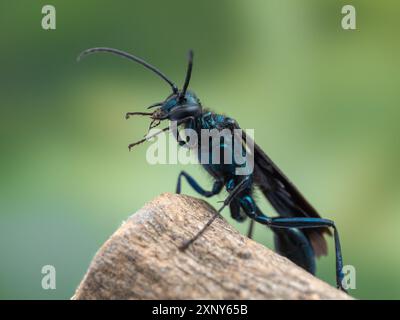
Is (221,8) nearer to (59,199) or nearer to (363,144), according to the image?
(363,144)

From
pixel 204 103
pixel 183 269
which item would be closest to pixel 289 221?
pixel 183 269

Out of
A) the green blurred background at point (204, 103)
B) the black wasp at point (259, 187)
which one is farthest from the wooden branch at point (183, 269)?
the green blurred background at point (204, 103)

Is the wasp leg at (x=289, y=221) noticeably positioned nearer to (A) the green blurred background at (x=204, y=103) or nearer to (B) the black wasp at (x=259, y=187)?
(B) the black wasp at (x=259, y=187)

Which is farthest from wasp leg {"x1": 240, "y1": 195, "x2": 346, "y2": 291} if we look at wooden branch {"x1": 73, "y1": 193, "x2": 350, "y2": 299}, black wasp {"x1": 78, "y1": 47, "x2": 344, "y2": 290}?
wooden branch {"x1": 73, "y1": 193, "x2": 350, "y2": 299}

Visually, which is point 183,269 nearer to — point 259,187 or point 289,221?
point 289,221

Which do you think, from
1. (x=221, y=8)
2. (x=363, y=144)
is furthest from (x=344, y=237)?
(x=221, y=8)

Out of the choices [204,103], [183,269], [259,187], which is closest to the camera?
[183,269]
